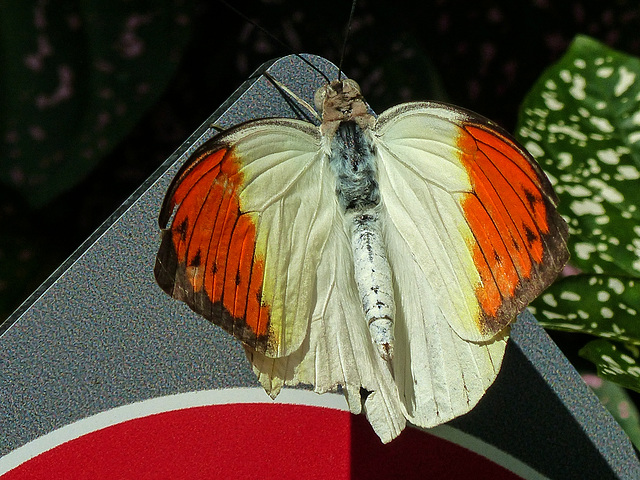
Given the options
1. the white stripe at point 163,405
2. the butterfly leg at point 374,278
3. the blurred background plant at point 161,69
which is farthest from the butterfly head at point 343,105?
the blurred background plant at point 161,69

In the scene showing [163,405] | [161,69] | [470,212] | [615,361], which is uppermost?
[470,212]

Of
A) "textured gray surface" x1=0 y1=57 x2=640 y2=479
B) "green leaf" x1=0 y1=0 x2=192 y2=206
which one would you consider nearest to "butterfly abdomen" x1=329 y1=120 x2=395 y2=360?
"textured gray surface" x1=0 y1=57 x2=640 y2=479

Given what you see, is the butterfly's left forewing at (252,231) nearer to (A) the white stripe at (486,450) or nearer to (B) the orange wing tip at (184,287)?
(B) the orange wing tip at (184,287)

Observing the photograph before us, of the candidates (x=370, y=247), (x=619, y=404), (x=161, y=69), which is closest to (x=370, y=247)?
(x=370, y=247)

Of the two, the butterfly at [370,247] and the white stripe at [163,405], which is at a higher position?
the butterfly at [370,247]

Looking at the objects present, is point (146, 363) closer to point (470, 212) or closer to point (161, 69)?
point (470, 212)

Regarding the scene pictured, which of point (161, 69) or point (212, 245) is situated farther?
point (161, 69)

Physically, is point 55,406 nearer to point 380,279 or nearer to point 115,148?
point 380,279
